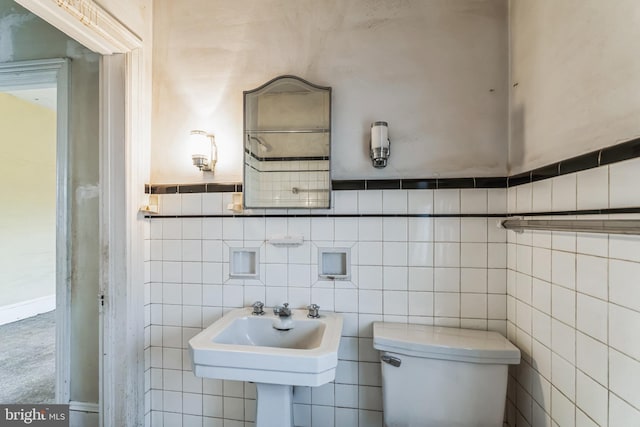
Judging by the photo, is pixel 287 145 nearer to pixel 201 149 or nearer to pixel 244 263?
pixel 201 149

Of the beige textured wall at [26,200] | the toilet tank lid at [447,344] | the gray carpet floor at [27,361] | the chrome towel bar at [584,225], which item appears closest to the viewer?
the chrome towel bar at [584,225]

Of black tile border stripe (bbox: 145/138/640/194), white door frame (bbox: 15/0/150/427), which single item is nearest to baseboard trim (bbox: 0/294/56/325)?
white door frame (bbox: 15/0/150/427)

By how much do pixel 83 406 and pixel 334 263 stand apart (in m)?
1.55

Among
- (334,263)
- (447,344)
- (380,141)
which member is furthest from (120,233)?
(447,344)

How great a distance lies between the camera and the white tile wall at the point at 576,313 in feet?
2.27

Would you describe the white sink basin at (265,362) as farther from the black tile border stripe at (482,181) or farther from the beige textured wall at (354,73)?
the beige textured wall at (354,73)

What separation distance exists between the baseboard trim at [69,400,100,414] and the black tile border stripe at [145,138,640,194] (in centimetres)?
118

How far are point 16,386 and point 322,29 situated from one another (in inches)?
117

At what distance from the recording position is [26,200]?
10.7 feet

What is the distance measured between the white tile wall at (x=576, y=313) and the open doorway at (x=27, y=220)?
3.57 meters

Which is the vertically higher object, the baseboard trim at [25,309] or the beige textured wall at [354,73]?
the beige textured wall at [354,73]

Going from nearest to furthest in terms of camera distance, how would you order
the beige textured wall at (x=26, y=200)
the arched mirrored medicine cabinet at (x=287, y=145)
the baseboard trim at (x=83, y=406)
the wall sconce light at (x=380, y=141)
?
the wall sconce light at (x=380, y=141)
the arched mirrored medicine cabinet at (x=287, y=145)
the baseboard trim at (x=83, y=406)
the beige textured wall at (x=26, y=200)

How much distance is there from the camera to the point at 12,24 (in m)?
1.55

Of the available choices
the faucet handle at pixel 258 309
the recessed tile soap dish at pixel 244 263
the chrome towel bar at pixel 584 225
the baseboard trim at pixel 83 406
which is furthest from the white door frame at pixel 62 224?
the chrome towel bar at pixel 584 225
